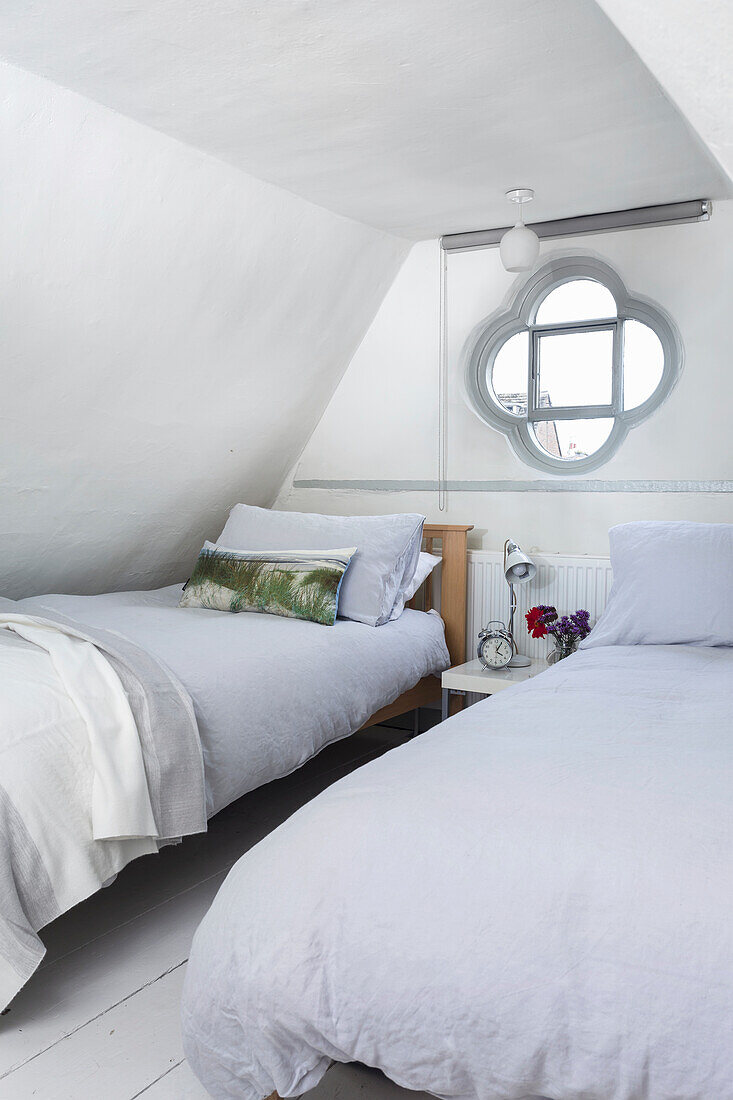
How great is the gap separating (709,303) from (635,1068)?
284 cm

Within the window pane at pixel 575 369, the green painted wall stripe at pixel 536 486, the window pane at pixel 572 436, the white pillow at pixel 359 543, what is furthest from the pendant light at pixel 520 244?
the white pillow at pixel 359 543

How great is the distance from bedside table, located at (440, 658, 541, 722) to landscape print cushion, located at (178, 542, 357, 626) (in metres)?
0.52

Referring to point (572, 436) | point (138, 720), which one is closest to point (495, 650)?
point (572, 436)

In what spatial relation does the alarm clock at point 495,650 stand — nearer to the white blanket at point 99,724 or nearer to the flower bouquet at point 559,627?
the flower bouquet at point 559,627

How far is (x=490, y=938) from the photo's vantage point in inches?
47.5

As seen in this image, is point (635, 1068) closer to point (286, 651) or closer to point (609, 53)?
point (286, 651)

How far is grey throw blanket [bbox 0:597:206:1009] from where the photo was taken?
179cm

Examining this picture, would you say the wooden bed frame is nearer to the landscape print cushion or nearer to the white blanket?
the landscape print cushion

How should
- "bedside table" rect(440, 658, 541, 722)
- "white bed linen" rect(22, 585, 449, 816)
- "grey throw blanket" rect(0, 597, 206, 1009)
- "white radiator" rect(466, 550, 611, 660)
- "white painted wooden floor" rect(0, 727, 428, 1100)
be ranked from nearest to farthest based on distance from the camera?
"white painted wooden floor" rect(0, 727, 428, 1100) → "grey throw blanket" rect(0, 597, 206, 1009) → "white bed linen" rect(22, 585, 449, 816) → "bedside table" rect(440, 658, 541, 722) → "white radiator" rect(466, 550, 611, 660)

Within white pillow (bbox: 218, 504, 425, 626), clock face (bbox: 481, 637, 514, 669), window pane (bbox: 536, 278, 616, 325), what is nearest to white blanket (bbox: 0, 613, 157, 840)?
white pillow (bbox: 218, 504, 425, 626)

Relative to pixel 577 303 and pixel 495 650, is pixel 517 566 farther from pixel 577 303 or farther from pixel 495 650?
pixel 577 303

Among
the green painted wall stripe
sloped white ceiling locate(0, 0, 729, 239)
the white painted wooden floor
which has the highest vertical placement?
sloped white ceiling locate(0, 0, 729, 239)

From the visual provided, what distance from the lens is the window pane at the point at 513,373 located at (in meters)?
3.75

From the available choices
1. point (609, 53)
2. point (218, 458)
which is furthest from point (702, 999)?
point (218, 458)
